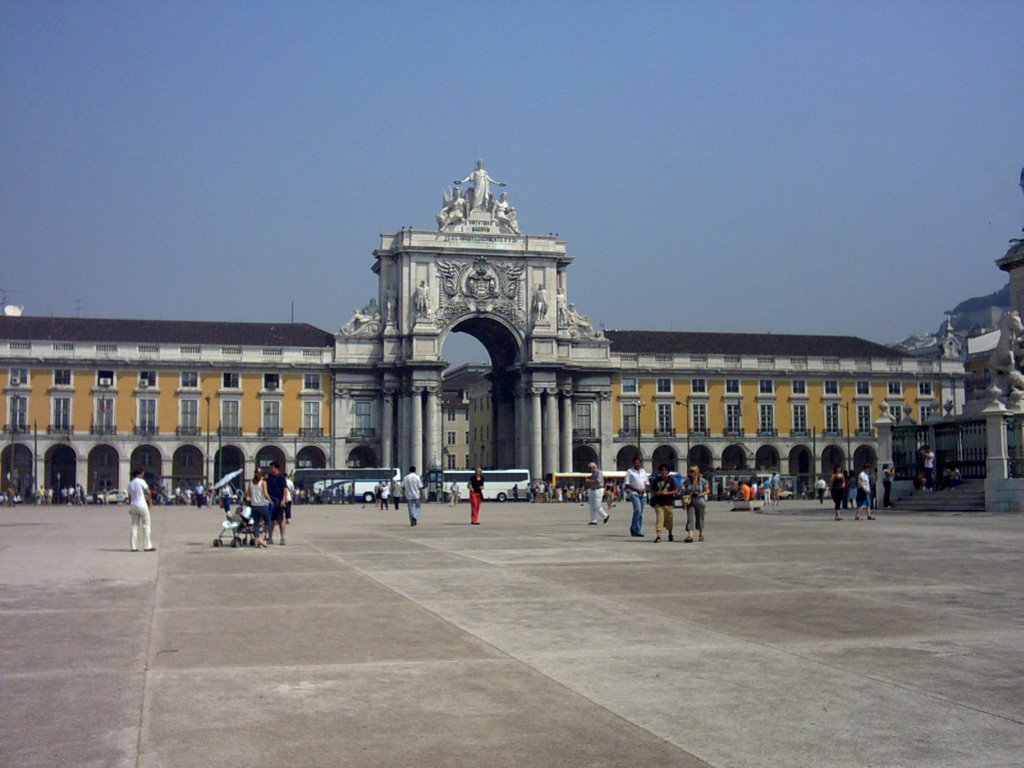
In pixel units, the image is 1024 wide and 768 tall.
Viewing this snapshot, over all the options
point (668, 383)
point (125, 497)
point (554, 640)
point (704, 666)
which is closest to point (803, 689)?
point (704, 666)

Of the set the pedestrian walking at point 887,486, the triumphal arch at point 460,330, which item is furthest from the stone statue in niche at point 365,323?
the pedestrian walking at point 887,486

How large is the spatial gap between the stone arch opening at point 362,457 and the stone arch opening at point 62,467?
61.0 ft

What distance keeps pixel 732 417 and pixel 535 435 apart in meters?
16.7

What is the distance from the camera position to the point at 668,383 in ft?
296

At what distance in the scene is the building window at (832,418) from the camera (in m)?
92.0

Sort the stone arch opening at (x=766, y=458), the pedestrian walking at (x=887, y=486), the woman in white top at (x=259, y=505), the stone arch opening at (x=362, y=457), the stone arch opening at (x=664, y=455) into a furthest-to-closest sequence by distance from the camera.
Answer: the stone arch opening at (x=766, y=458) → the stone arch opening at (x=664, y=455) → the stone arch opening at (x=362, y=457) → the pedestrian walking at (x=887, y=486) → the woman in white top at (x=259, y=505)

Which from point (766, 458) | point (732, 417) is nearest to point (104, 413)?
point (732, 417)

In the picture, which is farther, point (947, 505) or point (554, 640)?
point (947, 505)

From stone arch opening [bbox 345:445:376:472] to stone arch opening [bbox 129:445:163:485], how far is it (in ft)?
42.5

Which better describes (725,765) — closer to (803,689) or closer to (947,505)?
(803,689)

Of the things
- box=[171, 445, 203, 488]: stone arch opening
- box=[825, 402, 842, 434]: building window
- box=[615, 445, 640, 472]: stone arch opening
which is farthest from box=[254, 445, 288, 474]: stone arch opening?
box=[825, 402, 842, 434]: building window

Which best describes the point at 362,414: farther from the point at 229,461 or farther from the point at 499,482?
the point at 499,482

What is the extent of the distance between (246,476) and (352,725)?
254 feet

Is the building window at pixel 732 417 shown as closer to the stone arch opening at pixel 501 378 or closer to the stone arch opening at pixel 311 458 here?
the stone arch opening at pixel 501 378
